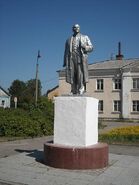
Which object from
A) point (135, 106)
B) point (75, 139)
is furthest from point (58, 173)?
point (135, 106)

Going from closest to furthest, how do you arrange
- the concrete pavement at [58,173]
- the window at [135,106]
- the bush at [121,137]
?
the concrete pavement at [58,173] → the bush at [121,137] → the window at [135,106]

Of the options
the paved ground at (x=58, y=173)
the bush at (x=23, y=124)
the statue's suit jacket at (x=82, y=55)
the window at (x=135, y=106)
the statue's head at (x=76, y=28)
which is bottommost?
the paved ground at (x=58, y=173)

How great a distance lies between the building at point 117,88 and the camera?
3851 centimetres

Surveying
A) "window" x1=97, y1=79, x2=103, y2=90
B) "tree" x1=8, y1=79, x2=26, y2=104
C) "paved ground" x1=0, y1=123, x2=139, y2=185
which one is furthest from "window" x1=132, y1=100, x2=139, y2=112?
"tree" x1=8, y1=79, x2=26, y2=104

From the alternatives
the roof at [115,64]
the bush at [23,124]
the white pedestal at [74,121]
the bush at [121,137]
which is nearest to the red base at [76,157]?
the white pedestal at [74,121]

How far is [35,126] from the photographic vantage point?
17.8 metres

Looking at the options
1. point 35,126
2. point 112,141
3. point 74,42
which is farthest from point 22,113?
point 74,42

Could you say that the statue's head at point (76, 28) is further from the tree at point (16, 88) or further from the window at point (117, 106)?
the tree at point (16, 88)

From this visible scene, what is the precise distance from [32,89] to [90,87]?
3602cm

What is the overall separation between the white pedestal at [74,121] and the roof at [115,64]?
30766 mm

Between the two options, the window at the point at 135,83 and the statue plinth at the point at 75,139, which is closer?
the statue plinth at the point at 75,139

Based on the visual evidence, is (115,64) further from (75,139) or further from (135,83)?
(75,139)

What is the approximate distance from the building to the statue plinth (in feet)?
97.9

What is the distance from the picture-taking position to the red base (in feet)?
27.6
